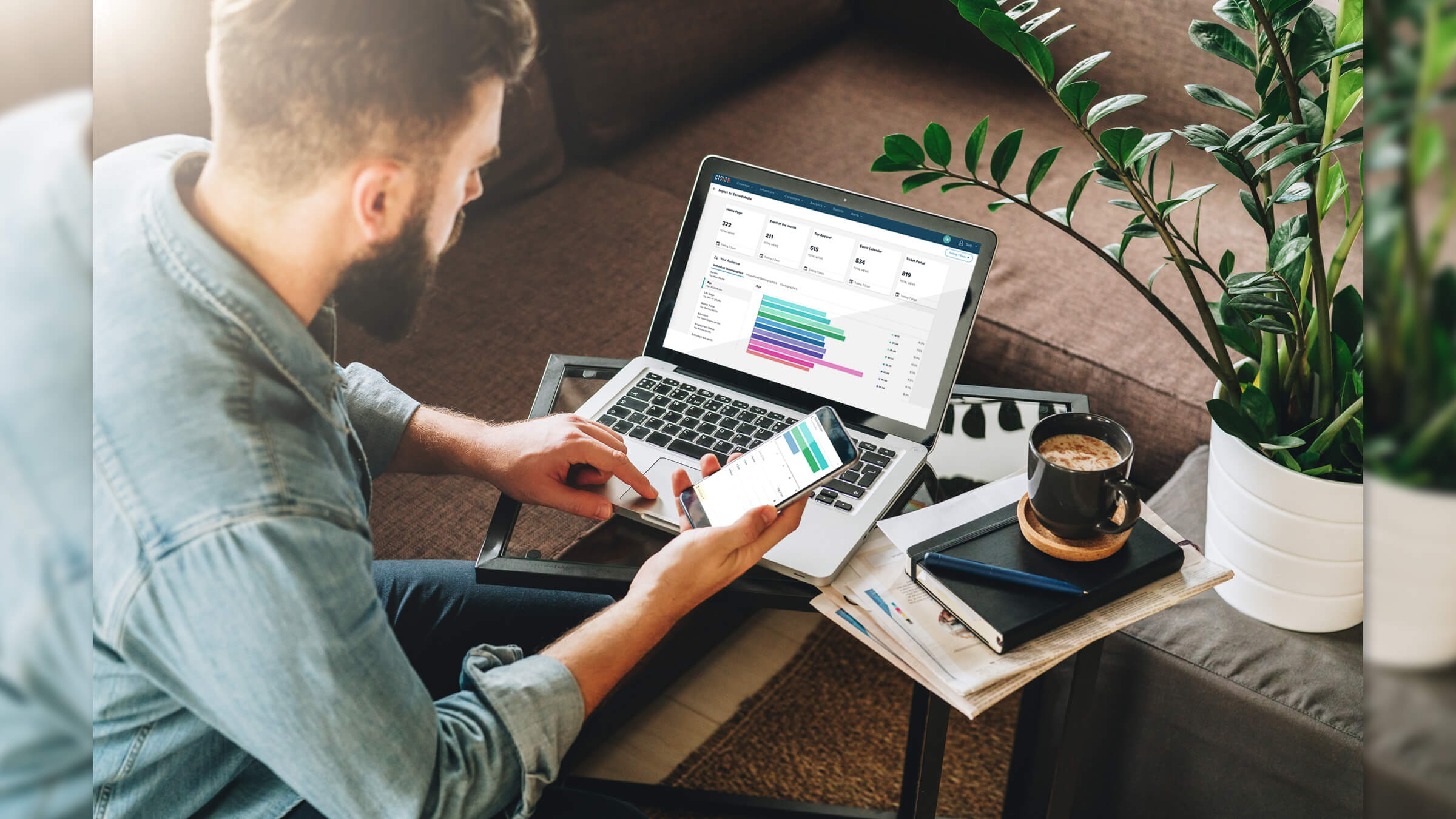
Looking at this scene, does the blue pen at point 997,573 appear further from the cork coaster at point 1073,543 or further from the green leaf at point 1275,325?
the green leaf at point 1275,325

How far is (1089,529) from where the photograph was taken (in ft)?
2.53

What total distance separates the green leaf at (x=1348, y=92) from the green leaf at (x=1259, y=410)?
8.6 inches

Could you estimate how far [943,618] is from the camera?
0.78 m

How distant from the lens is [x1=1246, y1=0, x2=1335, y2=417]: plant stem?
0.73m

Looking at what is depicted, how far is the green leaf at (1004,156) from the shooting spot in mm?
796

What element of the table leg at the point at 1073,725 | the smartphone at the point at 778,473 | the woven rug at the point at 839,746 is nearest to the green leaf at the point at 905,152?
the smartphone at the point at 778,473

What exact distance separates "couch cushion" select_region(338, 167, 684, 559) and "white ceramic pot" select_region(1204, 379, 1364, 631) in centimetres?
80

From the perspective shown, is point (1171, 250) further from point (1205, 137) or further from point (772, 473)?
point (772, 473)

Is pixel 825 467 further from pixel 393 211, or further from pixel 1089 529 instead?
pixel 393 211

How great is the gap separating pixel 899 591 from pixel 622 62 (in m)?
1.26

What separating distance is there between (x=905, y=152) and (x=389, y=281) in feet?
1.39

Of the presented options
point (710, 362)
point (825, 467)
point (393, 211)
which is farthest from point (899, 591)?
point (393, 211)

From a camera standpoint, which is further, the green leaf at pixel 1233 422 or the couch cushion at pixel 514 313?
the couch cushion at pixel 514 313

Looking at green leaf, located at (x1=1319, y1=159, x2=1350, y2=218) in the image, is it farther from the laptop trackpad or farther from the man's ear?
the man's ear
